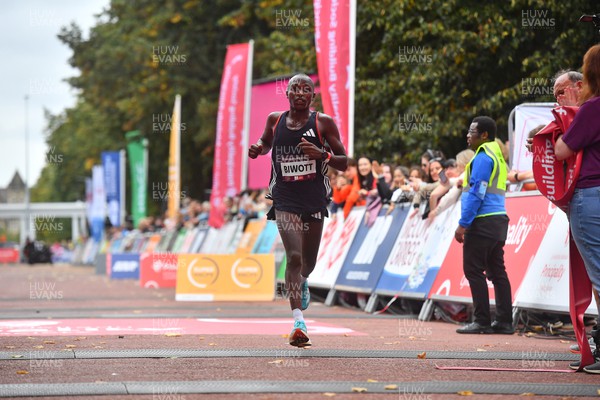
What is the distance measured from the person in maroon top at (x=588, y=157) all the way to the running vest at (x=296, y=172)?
2609 mm

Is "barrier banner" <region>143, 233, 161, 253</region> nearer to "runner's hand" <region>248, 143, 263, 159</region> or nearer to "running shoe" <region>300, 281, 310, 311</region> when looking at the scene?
"running shoe" <region>300, 281, 310, 311</region>

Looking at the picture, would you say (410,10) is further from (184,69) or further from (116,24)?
(116,24)

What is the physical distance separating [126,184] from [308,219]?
58.7 m

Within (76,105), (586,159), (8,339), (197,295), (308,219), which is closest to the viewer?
(586,159)

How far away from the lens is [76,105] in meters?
82.3

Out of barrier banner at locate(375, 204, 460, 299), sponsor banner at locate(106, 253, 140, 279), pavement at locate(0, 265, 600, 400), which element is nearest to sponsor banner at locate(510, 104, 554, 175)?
barrier banner at locate(375, 204, 460, 299)

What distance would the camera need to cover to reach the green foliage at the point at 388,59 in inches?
941

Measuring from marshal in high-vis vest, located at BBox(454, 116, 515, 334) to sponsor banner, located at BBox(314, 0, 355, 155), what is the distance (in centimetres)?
673

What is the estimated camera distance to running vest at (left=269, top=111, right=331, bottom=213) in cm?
953

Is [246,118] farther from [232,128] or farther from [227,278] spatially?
[227,278]

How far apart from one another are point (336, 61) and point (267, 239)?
19.7ft

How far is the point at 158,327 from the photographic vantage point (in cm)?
1237

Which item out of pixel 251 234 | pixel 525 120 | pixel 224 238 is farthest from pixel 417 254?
pixel 224 238

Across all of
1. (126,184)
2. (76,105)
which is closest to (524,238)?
(126,184)
